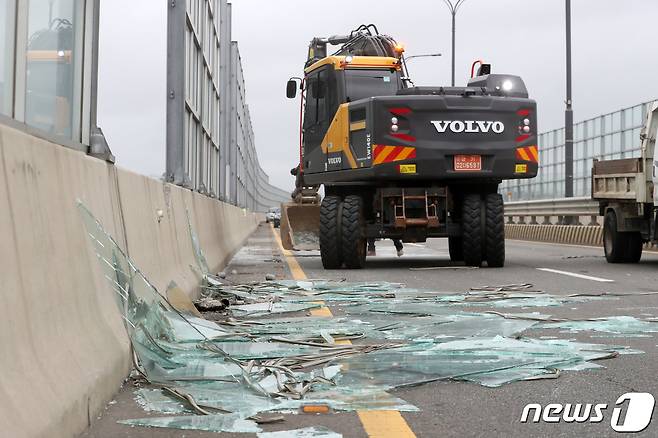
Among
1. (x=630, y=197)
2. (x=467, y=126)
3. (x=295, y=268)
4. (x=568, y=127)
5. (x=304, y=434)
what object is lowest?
(x=304, y=434)

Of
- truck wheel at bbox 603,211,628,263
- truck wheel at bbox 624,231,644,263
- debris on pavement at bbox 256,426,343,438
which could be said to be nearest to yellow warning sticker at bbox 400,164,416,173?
truck wheel at bbox 603,211,628,263

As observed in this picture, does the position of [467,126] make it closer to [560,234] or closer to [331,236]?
[331,236]

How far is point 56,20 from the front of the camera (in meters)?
5.27

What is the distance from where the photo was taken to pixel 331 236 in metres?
14.3

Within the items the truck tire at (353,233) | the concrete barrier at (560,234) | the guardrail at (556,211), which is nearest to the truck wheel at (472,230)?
the truck tire at (353,233)

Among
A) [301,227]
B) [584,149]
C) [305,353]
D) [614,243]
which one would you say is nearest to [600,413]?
[305,353]

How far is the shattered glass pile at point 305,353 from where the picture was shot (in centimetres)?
444

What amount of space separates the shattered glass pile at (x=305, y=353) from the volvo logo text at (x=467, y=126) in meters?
6.36

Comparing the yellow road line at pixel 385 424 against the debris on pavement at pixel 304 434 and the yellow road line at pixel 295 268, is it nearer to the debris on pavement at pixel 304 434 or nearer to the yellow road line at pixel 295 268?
the debris on pavement at pixel 304 434

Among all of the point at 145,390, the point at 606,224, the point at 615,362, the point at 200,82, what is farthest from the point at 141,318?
the point at 606,224

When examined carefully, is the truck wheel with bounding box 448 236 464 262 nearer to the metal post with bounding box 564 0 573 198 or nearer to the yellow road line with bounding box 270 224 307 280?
the yellow road line with bounding box 270 224 307 280

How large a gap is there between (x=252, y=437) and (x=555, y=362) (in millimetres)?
2207

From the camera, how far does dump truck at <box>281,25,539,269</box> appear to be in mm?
14047

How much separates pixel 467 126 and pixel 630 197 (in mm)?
2741
